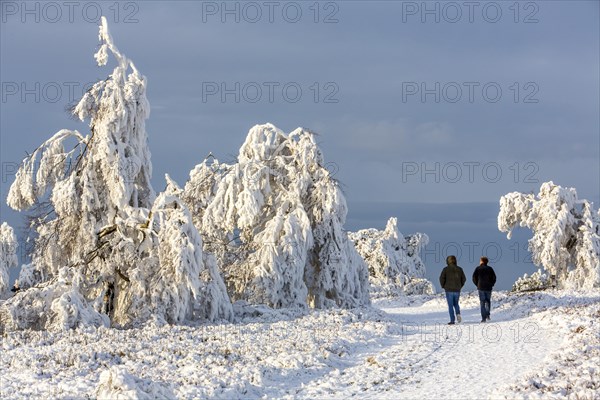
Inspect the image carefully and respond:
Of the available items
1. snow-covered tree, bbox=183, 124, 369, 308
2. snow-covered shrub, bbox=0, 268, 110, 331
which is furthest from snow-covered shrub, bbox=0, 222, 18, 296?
snow-covered shrub, bbox=0, 268, 110, 331

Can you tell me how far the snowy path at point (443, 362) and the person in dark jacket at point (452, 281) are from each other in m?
1.23

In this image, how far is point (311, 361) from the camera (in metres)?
14.4

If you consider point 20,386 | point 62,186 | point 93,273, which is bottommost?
point 20,386

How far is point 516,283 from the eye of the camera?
53.6 metres

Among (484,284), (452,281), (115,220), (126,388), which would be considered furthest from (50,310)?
(484,284)

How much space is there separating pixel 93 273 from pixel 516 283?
126ft

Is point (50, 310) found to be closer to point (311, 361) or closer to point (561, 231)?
point (311, 361)

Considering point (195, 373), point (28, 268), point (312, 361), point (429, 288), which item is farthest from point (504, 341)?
point (429, 288)

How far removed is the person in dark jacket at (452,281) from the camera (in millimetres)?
23484

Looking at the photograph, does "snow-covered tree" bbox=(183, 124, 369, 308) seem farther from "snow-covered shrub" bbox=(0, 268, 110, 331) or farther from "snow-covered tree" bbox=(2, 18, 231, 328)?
"snow-covered shrub" bbox=(0, 268, 110, 331)

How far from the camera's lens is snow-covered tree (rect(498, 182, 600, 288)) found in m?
40.4

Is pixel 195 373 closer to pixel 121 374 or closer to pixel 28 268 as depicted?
pixel 121 374

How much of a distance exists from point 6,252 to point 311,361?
104 feet

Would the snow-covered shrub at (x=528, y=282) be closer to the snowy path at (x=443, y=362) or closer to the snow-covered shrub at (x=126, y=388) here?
the snowy path at (x=443, y=362)
